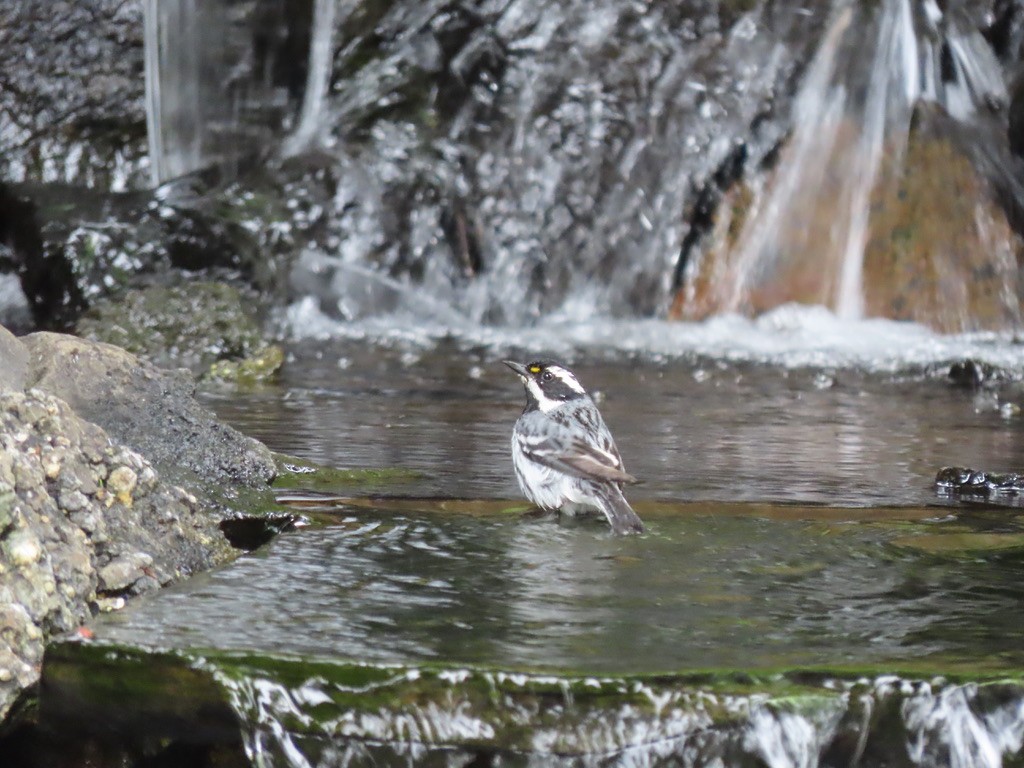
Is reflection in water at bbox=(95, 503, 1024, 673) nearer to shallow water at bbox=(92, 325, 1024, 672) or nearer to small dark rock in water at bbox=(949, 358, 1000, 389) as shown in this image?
shallow water at bbox=(92, 325, 1024, 672)

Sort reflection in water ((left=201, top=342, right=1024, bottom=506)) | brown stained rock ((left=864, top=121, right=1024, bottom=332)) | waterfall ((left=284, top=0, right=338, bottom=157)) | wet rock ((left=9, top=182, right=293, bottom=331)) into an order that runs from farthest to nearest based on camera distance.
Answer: waterfall ((left=284, top=0, right=338, bottom=157)) < brown stained rock ((left=864, top=121, right=1024, bottom=332)) < wet rock ((left=9, top=182, right=293, bottom=331)) < reflection in water ((left=201, top=342, right=1024, bottom=506))

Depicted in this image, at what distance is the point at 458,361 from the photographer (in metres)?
9.83

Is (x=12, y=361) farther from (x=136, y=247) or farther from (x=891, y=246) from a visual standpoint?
(x=891, y=246)

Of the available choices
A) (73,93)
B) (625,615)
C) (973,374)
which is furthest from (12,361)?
(73,93)

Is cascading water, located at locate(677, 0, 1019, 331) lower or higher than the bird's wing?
higher

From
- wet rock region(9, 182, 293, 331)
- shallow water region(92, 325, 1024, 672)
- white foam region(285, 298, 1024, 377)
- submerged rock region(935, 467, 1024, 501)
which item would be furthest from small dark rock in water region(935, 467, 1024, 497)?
wet rock region(9, 182, 293, 331)

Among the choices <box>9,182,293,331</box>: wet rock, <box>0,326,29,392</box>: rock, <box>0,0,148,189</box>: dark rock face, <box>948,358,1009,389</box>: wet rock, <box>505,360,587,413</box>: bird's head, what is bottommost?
<box>948,358,1009,389</box>: wet rock

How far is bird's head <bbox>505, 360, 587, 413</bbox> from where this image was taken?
193 inches

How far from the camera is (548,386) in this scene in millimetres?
4941

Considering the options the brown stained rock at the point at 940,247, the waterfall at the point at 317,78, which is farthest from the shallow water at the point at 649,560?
the waterfall at the point at 317,78

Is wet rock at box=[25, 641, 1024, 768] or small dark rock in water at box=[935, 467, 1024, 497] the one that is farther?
small dark rock in water at box=[935, 467, 1024, 497]

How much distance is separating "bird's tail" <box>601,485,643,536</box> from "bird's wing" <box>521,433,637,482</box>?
52 mm

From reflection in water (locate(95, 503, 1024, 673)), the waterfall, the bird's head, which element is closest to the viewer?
reflection in water (locate(95, 503, 1024, 673))

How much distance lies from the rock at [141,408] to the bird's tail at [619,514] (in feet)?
3.53
